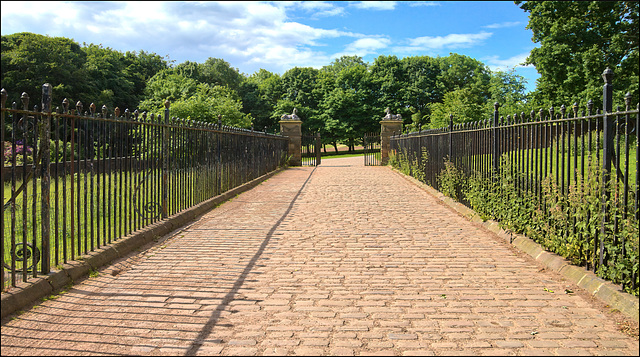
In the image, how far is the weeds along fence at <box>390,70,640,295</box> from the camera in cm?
441

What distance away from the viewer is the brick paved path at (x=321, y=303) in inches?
134

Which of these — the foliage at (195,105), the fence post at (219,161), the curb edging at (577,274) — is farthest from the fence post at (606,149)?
the foliage at (195,105)

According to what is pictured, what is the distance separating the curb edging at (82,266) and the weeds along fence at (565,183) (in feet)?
17.2

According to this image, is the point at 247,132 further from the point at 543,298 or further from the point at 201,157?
the point at 543,298

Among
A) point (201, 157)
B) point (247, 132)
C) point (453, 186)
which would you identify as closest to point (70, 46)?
point (247, 132)

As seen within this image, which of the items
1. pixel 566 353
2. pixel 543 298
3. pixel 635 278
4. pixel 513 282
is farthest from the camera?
pixel 513 282

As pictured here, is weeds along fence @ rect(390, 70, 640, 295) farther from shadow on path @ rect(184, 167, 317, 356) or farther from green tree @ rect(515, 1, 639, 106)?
green tree @ rect(515, 1, 639, 106)

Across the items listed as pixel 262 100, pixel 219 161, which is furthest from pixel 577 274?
pixel 262 100

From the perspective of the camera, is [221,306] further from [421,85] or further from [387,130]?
[421,85]

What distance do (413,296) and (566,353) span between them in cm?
149

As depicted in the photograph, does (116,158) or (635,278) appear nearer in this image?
(635,278)

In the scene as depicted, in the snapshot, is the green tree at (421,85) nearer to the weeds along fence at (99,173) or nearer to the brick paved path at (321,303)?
the weeds along fence at (99,173)

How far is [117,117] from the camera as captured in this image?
21.2 ft

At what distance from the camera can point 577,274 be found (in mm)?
4953
